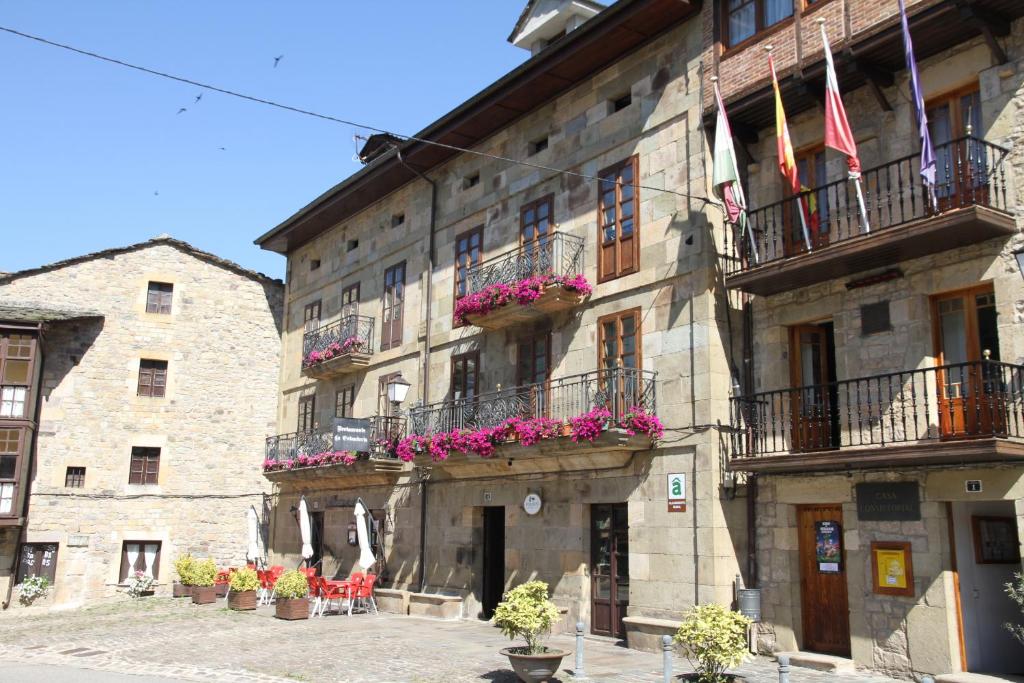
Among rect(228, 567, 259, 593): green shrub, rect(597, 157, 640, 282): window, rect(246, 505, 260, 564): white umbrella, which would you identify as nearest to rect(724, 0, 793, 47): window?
rect(597, 157, 640, 282): window

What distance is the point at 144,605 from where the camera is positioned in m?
23.9

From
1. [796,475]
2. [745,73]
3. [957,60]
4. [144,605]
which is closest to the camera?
[957,60]

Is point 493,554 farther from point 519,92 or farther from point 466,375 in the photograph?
point 519,92

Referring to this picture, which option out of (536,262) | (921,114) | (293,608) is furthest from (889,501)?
(293,608)

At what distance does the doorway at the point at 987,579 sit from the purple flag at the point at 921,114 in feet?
14.3

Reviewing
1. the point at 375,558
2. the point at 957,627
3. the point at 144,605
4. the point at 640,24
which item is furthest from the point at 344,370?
the point at 957,627

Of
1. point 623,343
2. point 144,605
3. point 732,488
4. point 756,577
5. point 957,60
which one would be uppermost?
point 957,60

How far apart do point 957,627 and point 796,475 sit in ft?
9.80

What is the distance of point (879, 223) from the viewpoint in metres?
12.9

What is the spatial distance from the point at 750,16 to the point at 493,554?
11797 mm

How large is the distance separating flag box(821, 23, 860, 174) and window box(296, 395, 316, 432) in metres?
18.3

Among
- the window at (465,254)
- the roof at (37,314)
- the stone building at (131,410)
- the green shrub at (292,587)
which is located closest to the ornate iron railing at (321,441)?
the stone building at (131,410)

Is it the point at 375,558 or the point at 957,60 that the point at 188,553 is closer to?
the point at 375,558

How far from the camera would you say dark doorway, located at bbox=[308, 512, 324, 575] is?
25.4m
